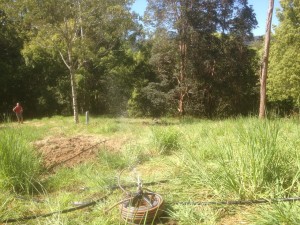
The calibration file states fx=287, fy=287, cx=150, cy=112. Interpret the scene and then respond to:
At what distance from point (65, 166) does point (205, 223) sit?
12.0ft

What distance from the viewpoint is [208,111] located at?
63.4 feet

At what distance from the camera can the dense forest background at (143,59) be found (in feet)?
46.0

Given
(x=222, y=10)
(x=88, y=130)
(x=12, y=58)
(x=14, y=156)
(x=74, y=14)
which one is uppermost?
(x=222, y=10)

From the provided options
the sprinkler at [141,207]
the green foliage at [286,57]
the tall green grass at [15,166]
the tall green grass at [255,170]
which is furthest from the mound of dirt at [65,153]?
the green foliage at [286,57]

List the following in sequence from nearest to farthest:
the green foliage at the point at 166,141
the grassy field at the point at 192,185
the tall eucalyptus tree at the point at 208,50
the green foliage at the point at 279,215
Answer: the green foliage at the point at 279,215, the grassy field at the point at 192,185, the green foliage at the point at 166,141, the tall eucalyptus tree at the point at 208,50

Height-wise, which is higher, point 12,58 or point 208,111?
point 12,58

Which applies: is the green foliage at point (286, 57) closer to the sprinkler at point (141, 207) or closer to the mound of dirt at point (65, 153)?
the mound of dirt at point (65, 153)

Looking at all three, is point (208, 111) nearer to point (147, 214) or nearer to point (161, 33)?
point (161, 33)

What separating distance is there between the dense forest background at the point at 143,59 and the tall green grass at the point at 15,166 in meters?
9.86

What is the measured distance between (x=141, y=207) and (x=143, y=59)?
765 inches

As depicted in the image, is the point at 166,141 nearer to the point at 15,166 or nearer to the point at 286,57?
the point at 15,166

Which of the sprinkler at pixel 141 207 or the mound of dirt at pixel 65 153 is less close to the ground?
the sprinkler at pixel 141 207

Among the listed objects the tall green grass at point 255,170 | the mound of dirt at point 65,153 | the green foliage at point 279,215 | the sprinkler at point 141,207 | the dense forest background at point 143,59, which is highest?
the dense forest background at point 143,59

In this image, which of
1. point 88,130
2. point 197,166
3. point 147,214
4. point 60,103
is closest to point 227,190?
point 197,166
